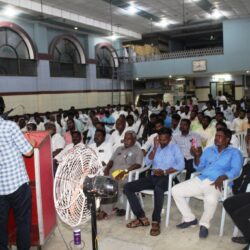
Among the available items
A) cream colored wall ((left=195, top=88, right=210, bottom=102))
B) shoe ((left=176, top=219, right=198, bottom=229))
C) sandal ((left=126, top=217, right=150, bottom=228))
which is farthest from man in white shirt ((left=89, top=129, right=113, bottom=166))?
cream colored wall ((left=195, top=88, right=210, bottom=102))

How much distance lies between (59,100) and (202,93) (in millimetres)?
8810

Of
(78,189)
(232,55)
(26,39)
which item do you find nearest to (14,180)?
(78,189)

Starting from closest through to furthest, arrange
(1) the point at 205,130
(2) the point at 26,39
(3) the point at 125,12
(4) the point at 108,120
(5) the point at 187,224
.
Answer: (5) the point at 187,224 < (1) the point at 205,130 < (4) the point at 108,120 < (2) the point at 26,39 < (3) the point at 125,12

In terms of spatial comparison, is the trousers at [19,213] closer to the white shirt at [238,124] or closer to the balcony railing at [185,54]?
the white shirt at [238,124]

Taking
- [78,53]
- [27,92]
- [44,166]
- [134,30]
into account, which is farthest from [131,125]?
[134,30]

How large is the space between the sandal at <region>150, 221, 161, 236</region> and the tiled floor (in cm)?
4

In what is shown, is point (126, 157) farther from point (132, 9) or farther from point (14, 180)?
point (132, 9)

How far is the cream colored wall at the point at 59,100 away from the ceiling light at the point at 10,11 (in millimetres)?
2306

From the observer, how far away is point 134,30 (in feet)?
47.9

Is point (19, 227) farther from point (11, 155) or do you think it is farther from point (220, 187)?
point (220, 187)

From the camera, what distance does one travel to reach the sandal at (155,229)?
342 centimetres

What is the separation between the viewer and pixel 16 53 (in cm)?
1033

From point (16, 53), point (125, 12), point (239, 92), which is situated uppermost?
point (125, 12)

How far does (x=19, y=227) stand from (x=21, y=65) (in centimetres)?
849
